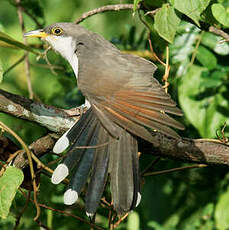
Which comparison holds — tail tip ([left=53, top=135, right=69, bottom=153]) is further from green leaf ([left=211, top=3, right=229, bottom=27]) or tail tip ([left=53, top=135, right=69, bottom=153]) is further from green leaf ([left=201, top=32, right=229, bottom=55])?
green leaf ([left=201, top=32, right=229, bottom=55])

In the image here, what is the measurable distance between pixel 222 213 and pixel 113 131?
1520 mm

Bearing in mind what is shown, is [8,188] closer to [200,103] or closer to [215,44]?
[200,103]

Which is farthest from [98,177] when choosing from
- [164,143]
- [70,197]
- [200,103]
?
[200,103]

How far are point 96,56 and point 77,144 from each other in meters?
0.72

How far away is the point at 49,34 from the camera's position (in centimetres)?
406

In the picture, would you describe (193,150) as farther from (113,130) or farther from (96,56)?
(96,56)

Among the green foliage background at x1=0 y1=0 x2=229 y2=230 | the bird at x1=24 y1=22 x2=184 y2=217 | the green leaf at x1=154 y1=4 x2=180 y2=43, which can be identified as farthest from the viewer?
the green foliage background at x1=0 y1=0 x2=229 y2=230

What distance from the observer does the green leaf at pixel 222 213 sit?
3.66 m

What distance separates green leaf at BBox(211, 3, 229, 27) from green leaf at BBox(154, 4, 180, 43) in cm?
21

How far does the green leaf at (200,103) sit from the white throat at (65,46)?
2.70 feet

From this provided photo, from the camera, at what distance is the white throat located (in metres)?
3.78

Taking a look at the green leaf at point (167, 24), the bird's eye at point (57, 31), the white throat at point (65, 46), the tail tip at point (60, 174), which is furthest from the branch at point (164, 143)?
the bird's eye at point (57, 31)

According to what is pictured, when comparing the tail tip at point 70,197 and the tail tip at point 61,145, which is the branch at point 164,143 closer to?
the tail tip at point 61,145

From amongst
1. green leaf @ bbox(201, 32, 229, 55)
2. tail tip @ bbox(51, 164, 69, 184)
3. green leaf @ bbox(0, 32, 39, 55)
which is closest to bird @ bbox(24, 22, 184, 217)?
tail tip @ bbox(51, 164, 69, 184)
